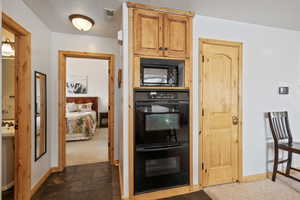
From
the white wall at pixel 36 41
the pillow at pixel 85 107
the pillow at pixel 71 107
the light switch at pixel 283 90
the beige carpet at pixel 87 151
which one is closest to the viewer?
the white wall at pixel 36 41

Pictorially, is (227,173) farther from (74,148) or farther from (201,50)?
(74,148)

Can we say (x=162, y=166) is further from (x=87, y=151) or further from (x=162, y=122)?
(x=87, y=151)

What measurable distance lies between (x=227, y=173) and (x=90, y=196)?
205cm

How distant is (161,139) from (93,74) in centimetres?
566

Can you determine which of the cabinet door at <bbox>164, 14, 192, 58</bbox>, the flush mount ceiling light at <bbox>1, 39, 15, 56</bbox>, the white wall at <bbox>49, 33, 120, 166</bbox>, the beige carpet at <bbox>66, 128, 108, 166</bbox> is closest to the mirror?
the white wall at <bbox>49, 33, 120, 166</bbox>

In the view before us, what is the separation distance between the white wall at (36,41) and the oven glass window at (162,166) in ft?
5.37

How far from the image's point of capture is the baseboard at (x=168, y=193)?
200 cm

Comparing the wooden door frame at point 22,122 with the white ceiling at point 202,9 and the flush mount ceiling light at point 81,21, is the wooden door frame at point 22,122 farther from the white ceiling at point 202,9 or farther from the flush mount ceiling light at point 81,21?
the flush mount ceiling light at point 81,21

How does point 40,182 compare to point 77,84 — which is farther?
point 77,84

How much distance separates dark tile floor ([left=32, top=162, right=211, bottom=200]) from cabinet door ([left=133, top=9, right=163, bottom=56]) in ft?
6.53

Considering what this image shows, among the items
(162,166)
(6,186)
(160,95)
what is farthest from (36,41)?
(162,166)

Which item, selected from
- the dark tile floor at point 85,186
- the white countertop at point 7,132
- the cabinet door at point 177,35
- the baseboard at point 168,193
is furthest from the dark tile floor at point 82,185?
the cabinet door at point 177,35

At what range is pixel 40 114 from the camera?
248 centimetres

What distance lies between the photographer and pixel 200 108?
2.27 metres
